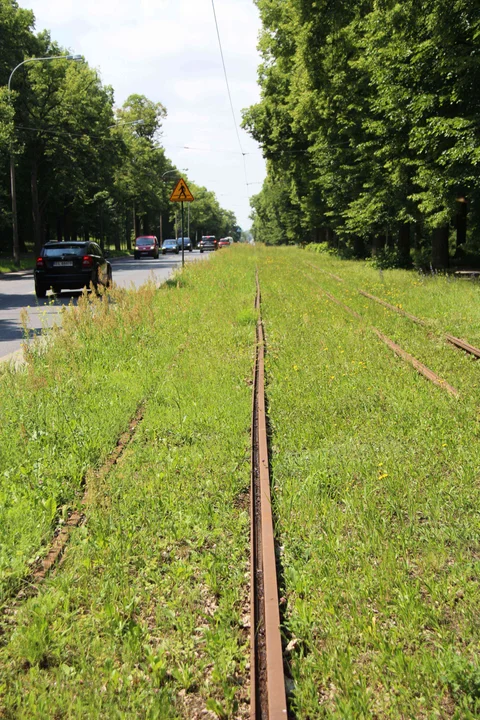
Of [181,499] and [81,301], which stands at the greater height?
[81,301]

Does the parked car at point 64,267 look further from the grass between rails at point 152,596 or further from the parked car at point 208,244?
the parked car at point 208,244

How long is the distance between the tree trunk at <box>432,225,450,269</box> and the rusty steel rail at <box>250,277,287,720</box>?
62.7ft

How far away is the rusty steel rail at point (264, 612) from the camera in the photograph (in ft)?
8.21

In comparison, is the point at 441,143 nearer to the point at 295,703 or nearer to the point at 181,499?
the point at 181,499

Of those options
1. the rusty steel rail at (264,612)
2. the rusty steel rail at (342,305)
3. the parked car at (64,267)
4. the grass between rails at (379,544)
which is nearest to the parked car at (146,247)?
the parked car at (64,267)

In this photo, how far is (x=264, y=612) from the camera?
3.07m

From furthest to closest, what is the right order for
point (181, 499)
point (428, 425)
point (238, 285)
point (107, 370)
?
point (238, 285) → point (107, 370) → point (428, 425) → point (181, 499)

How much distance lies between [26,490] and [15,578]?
1.12 metres

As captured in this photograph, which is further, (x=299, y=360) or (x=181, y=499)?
(x=299, y=360)

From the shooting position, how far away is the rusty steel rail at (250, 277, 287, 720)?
2.50 m

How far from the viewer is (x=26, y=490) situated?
450 cm

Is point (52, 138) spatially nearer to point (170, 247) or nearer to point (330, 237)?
point (330, 237)

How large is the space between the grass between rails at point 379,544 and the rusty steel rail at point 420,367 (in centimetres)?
16

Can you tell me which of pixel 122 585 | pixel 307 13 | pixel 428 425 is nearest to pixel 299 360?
pixel 428 425
